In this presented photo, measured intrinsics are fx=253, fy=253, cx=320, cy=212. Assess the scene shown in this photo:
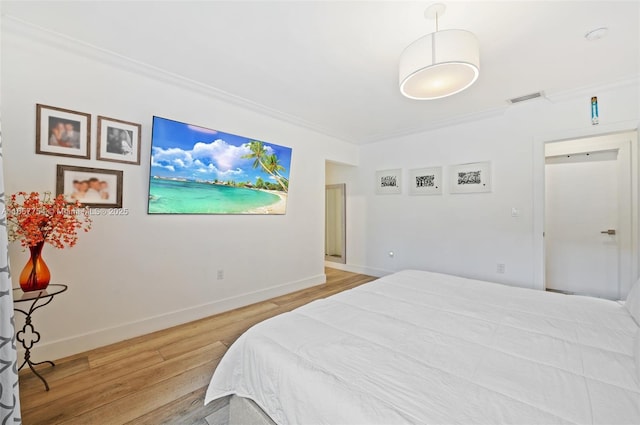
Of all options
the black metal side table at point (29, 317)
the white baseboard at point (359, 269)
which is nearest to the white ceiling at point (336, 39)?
the black metal side table at point (29, 317)

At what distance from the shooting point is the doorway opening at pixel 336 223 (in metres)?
5.28

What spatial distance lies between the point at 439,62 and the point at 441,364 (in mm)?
1640

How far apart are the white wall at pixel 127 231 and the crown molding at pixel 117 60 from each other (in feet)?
0.03

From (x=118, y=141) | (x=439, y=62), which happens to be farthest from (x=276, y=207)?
(x=439, y=62)

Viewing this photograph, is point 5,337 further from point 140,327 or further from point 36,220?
point 140,327

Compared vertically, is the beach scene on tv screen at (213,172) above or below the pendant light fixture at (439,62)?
below

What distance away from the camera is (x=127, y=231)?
2.40 metres

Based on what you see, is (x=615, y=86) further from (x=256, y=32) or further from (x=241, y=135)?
(x=241, y=135)

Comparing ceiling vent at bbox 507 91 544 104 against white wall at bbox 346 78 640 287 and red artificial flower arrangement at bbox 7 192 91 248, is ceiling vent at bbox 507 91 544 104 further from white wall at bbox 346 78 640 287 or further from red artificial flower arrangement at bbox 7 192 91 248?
red artificial flower arrangement at bbox 7 192 91 248

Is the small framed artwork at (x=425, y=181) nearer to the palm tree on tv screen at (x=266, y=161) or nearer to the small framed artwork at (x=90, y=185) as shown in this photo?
the palm tree on tv screen at (x=266, y=161)

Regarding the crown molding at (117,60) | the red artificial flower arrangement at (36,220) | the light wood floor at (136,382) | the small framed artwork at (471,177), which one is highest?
the crown molding at (117,60)

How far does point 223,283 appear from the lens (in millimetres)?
3076

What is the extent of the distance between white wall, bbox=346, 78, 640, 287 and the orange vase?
13.9 ft

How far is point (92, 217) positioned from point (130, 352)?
121 cm
